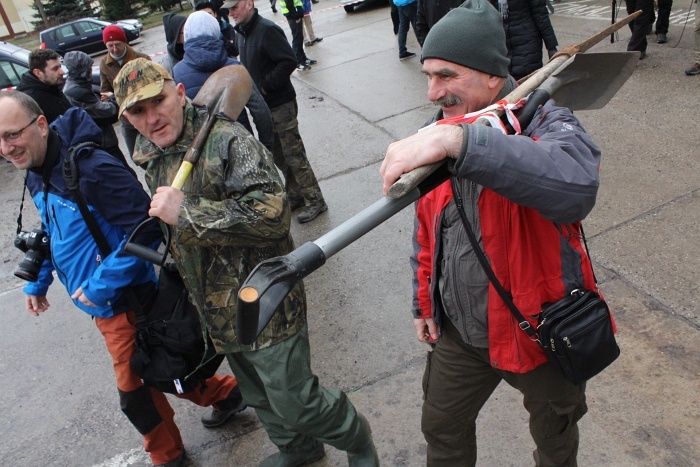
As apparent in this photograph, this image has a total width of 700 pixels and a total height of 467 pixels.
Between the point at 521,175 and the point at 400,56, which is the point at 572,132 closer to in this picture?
the point at 521,175

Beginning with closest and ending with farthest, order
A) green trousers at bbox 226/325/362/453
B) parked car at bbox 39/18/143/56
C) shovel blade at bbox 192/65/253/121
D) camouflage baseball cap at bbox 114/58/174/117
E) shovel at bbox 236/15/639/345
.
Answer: shovel at bbox 236/15/639/345 < camouflage baseball cap at bbox 114/58/174/117 < green trousers at bbox 226/325/362/453 < shovel blade at bbox 192/65/253/121 < parked car at bbox 39/18/143/56

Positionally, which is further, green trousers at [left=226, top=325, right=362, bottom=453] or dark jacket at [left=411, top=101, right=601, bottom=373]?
green trousers at [left=226, top=325, right=362, bottom=453]

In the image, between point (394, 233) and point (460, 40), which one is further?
point (394, 233)

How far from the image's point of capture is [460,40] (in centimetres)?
180

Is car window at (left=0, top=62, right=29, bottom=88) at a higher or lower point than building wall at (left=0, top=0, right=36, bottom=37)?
higher

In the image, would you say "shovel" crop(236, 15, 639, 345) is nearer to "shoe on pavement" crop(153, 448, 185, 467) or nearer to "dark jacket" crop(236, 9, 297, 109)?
"shoe on pavement" crop(153, 448, 185, 467)

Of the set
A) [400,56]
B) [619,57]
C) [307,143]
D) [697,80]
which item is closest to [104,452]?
[619,57]

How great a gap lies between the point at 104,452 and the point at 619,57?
131 inches

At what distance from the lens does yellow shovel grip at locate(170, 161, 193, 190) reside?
230 cm

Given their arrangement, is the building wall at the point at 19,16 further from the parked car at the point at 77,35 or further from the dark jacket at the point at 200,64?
the dark jacket at the point at 200,64

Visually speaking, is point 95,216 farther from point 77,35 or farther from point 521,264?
point 77,35

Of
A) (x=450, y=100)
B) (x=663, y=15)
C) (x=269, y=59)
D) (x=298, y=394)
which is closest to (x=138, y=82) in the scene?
(x=450, y=100)

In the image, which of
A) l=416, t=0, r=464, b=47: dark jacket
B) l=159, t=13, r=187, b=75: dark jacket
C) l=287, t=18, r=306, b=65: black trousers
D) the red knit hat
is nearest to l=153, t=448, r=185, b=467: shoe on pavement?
l=159, t=13, r=187, b=75: dark jacket

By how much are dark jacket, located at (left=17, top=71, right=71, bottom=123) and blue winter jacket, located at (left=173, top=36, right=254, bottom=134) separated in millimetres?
2308
